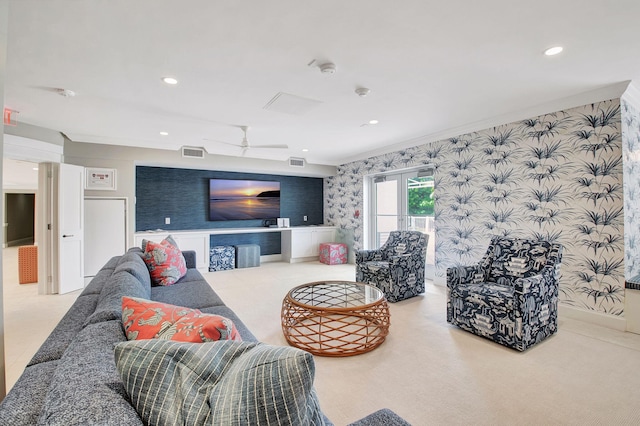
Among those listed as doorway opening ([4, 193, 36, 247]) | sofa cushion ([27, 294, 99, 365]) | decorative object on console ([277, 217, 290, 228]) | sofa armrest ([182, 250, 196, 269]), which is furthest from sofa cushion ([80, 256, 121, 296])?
doorway opening ([4, 193, 36, 247])

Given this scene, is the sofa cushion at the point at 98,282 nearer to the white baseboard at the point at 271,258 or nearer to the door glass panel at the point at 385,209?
the white baseboard at the point at 271,258

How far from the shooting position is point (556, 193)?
11.1 feet

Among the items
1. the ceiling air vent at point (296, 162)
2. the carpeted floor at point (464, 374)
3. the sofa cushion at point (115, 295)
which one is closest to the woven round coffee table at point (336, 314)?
the carpeted floor at point (464, 374)

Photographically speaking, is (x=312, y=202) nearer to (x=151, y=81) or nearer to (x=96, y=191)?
(x=96, y=191)

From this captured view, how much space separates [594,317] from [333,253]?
4.38 meters

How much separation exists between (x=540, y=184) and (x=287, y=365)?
400 centimetres

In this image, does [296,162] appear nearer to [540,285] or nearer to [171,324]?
[540,285]

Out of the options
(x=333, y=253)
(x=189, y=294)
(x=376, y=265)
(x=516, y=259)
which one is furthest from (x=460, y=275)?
(x=333, y=253)

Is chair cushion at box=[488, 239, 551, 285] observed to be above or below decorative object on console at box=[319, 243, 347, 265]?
above

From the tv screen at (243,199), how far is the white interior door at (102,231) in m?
1.68

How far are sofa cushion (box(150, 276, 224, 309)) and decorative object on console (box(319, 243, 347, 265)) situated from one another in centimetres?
367

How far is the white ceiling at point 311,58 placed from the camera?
181cm

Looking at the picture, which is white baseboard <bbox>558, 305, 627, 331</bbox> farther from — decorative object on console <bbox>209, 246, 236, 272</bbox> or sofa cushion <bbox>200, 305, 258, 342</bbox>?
decorative object on console <bbox>209, 246, 236, 272</bbox>

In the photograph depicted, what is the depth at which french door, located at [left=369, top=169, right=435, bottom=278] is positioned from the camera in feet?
16.8
